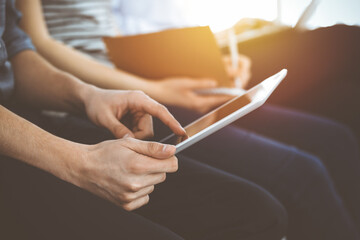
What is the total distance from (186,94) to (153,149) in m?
0.47

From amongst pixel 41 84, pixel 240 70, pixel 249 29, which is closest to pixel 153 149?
pixel 41 84

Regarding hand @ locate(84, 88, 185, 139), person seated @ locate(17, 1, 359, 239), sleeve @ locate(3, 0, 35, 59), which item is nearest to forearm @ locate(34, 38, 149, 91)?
person seated @ locate(17, 1, 359, 239)

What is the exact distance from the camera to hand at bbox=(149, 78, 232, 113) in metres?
0.83

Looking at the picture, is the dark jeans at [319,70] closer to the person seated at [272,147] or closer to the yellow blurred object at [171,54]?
the person seated at [272,147]

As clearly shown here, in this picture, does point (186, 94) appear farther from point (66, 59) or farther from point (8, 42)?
point (8, 42)

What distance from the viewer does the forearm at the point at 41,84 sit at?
656 mm

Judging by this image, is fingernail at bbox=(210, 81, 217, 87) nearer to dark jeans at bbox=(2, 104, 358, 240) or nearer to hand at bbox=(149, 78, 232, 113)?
hand at bbox=(149, 78, 232, 113)

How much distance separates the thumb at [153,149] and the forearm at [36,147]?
89 millimetres

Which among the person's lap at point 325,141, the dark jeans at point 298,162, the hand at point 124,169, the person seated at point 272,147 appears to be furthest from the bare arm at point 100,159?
the person's lap at point 325,141

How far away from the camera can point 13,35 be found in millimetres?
666

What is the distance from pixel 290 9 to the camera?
58cm

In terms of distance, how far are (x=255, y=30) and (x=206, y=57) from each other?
27.9 inches

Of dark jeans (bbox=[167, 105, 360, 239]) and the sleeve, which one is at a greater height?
the sleeve

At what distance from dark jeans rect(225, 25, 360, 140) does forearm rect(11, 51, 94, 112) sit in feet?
2.42
